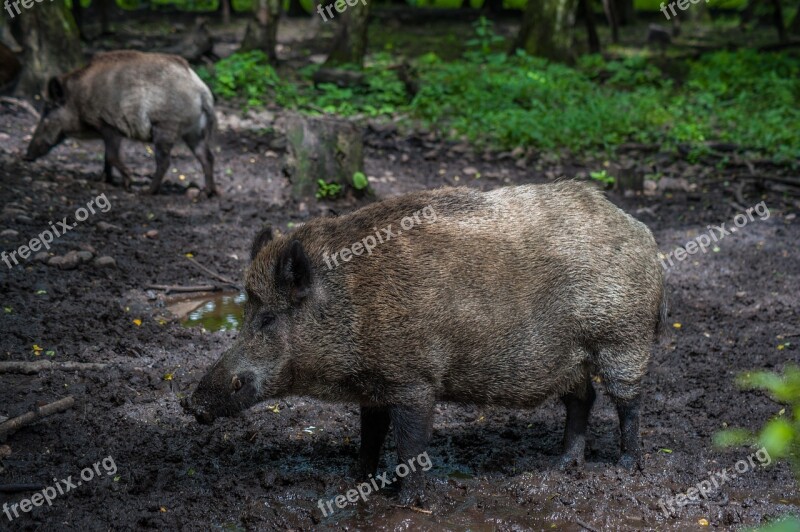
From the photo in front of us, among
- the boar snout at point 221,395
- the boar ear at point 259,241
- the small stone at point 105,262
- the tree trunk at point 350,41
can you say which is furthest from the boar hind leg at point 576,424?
the tree trunk at point 350,41

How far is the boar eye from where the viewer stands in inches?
177

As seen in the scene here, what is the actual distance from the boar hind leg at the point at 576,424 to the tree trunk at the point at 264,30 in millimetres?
13098

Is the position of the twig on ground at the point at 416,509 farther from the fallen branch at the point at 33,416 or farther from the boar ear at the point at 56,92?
Result: the boar ear at the point at 56,92

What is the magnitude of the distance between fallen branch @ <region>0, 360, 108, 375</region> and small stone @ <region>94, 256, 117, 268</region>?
1.95 metres

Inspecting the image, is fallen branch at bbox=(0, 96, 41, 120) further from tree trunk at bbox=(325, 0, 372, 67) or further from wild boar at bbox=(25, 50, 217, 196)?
tree trunk at bbox=(325, 0, 372, 67)

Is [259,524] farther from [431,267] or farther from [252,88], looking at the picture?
[252,88]

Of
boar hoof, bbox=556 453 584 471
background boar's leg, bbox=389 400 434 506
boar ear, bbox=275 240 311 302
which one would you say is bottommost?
boar hoof, bbox=556 453 584 471

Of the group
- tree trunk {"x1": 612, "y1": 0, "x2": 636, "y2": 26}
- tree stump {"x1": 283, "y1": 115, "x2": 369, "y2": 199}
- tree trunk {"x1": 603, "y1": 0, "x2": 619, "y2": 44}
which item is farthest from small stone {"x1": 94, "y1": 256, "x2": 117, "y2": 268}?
tree trunk {"x1": 612, "y1": 0, "x2": 636, "y2": 26}

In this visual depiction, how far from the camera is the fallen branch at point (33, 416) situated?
4.69 m

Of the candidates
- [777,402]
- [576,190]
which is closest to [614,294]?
[576,190]

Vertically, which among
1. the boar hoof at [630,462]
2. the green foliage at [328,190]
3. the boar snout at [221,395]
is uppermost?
the boar snout at [221,395]

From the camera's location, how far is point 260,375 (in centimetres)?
441

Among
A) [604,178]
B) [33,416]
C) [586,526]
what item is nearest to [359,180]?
[604,178]

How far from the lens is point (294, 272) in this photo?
173 inches
